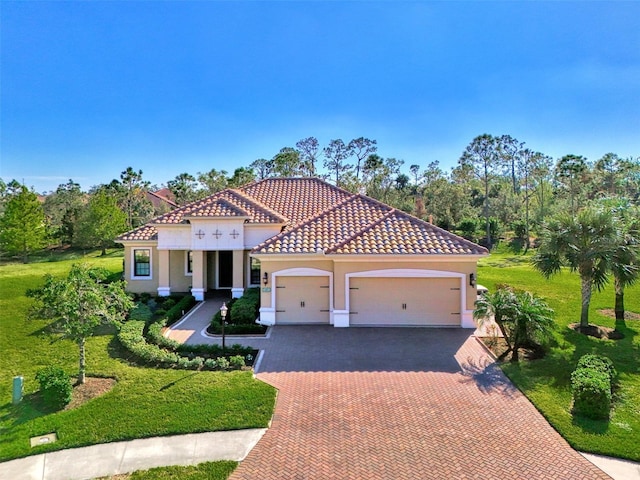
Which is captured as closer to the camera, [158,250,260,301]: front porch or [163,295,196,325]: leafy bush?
[163,295,196,325]: leafy bush

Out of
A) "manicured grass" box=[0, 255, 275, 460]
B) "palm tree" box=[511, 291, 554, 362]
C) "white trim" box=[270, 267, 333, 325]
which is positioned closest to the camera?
"manicured grass" box=[0, 255, 275, 460]

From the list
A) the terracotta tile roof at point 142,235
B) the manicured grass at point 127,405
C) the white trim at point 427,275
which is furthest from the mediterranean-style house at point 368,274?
the terracotta tile roof at point 142,235

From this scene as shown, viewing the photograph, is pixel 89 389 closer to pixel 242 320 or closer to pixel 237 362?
pixel 237 362

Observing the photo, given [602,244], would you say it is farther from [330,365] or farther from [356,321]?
[330,365]

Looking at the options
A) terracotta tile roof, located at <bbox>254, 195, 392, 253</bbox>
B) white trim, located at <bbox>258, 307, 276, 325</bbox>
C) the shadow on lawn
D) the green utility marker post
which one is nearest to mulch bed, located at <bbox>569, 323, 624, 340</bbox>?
terracotta tile roof, located at <bbox>254, 195, 392, 253</bbox>

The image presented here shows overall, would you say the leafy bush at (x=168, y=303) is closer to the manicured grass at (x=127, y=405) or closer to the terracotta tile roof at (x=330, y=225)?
the terracotta tile roof at (x=330, y=225)

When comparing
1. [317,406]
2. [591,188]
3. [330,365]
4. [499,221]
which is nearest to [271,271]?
[330,365]

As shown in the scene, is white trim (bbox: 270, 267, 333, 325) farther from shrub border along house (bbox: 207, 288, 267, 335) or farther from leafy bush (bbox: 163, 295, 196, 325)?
leafy bush (bbox: 163, 295, 196, 325)
